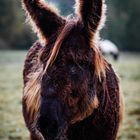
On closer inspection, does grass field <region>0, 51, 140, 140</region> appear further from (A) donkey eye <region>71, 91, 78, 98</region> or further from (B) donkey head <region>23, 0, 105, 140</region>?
(A) donkey eye <region>71, 91, 78, 98</region>

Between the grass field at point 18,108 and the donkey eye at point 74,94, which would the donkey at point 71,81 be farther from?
the grass field at point 18,108

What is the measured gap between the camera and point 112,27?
3984 cm

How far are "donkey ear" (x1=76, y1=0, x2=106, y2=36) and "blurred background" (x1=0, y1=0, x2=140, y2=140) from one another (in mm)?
776

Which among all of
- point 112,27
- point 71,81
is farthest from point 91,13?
point 112,27

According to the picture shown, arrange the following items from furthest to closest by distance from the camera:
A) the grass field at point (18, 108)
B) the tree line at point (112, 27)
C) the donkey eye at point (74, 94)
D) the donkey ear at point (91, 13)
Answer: the tree line at point (112, 27) → the grass field at point (18, 108) → the donkey ear at point (91, 13) → the donkey eye at point (74, 94)

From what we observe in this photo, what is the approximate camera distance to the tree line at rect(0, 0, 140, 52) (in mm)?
34000

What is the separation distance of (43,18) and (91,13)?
0.51 m

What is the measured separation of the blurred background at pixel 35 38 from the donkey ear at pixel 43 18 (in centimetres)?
66

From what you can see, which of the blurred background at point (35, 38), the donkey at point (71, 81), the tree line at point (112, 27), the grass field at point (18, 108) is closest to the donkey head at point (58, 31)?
the donkey at point (71, 81)

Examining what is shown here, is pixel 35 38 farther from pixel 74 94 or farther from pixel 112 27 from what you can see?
pixel 74 94

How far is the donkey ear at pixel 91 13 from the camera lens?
3.72 meters

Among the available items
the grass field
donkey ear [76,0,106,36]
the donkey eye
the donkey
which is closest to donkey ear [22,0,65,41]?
the donkey

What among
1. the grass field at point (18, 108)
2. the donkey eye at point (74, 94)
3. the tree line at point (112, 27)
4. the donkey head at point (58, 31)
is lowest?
the tree line at point (112, 27)

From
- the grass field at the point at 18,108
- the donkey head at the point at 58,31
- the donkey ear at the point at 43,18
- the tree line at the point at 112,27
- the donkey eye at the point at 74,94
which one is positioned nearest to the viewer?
the donkey head at the point at 58,31
